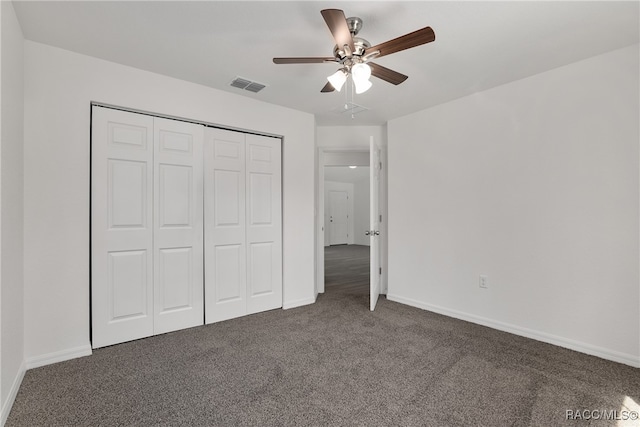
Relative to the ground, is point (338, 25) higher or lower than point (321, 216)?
higher

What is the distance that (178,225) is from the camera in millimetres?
3051

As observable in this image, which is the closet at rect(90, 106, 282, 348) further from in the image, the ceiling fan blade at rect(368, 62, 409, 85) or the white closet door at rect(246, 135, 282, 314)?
the ceiling fan blade at rect(368, 62, 409, 85)

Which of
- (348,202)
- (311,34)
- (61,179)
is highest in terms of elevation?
(311,34)

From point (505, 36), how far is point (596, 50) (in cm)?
87

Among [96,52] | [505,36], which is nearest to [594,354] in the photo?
[505,36]

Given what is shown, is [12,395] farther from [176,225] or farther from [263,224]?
[263,224]

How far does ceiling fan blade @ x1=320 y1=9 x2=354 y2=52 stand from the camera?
157 cm

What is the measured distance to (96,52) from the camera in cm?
250

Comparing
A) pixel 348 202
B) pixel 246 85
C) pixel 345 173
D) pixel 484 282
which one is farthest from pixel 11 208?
pixel 348 202

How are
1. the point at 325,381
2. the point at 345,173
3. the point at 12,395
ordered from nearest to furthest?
1. the point at 12,395
2. the point at 325,381
3. the point at 345,173

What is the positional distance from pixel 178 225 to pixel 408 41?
2520 mm

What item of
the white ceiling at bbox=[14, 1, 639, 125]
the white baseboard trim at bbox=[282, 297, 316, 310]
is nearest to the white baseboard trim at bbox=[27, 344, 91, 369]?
the white baseboard trim at bbox=[282, 297, 316, 310]

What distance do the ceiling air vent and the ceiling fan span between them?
1.12m

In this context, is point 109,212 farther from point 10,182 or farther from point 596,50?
point 596,50
